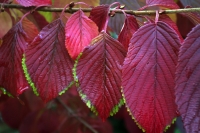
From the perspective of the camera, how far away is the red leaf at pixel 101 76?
1.65 feet

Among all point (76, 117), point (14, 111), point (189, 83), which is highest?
point (189, 83)

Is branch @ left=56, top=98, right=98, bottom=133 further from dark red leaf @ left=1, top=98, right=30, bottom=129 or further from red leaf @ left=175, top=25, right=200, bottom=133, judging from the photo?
red leaf @ left=175, top=25, right=200, bottom=133

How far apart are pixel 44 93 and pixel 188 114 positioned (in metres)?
0.23

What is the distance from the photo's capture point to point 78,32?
22.4 inches

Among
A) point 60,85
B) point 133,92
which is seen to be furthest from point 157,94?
point 60,85

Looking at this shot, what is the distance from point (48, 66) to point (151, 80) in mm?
177

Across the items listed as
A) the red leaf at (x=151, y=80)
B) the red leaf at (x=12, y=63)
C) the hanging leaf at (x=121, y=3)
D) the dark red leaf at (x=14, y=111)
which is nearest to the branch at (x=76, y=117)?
the dark red leaf at (x=14, y=111)

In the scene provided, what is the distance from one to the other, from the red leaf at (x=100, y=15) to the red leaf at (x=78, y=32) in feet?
0.09

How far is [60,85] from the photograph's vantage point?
21.9 inches

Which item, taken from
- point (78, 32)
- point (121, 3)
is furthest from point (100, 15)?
point (121, 3)

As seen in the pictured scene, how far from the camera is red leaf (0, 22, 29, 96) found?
1.98 ft

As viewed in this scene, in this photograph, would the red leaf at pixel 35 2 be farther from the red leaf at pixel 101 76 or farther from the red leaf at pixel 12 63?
the red leaf at pixel 101 76

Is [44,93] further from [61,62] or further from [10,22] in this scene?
[10,22]

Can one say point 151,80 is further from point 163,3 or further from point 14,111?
point 14,111
